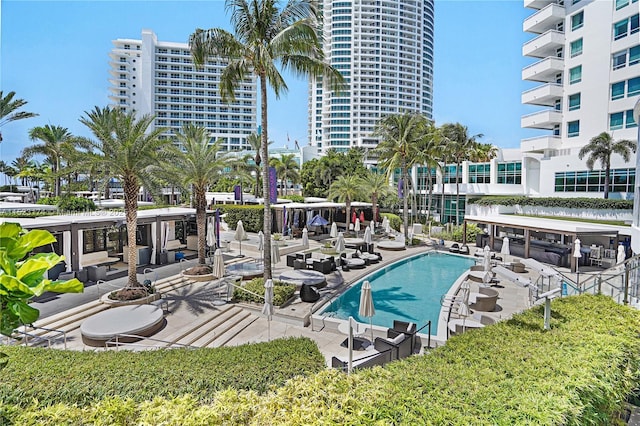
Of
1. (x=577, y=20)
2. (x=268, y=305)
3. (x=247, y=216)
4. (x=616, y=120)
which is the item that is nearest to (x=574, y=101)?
(x=616, y=120)

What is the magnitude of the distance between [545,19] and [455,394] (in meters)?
43.8

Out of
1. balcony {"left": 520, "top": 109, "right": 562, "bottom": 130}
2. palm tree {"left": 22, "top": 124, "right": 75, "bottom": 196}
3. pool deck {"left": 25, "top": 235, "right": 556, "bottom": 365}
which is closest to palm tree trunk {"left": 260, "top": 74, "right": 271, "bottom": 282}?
pool deck {"left": 25, "top": 235, "right": 556, "bottom": 365}

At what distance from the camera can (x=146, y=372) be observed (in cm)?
584

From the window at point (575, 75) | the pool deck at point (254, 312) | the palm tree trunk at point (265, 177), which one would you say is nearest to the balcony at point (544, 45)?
the window at point (575, 75)

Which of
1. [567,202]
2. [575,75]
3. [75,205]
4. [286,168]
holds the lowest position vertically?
[75,205]

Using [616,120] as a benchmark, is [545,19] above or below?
above

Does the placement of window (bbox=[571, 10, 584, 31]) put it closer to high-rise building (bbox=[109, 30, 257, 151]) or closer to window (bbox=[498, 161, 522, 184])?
window (bbox=[498, 161, 522, 184])

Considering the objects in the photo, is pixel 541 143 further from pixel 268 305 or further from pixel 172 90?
pixel 172 90

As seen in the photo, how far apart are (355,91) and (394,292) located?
115 metres

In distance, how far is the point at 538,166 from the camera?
1452 inches

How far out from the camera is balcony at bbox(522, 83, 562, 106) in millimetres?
35000

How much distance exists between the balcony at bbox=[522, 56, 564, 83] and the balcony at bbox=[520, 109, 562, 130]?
3.93 m

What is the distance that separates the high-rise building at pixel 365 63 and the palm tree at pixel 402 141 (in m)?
88.8

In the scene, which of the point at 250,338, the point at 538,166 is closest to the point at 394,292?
the point at 250,338
